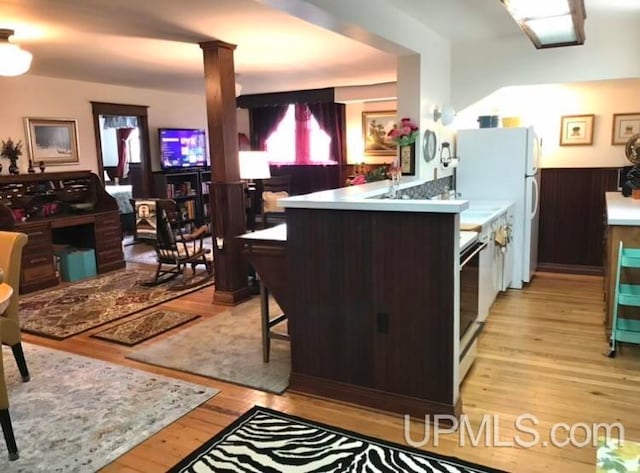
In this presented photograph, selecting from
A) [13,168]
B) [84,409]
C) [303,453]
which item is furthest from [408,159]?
[13,168]

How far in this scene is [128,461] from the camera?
246cm

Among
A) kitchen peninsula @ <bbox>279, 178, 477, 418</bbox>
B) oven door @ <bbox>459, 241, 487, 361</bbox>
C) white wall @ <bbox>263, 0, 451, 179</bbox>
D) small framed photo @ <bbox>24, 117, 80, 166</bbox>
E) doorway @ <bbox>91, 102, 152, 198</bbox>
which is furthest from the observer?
doorway @ <bbox>91, 102, 152, 198</bbox>

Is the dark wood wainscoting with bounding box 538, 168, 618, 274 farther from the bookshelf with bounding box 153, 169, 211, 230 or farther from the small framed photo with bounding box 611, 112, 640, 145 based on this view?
the bookshelf with bounding box 153, 169, 211, 230

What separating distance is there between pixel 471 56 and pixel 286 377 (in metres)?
3.80

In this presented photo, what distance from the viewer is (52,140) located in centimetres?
679

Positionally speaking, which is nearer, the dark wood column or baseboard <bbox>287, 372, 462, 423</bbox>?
baseboard <bbox>287, 372, 462, 423</bbox>

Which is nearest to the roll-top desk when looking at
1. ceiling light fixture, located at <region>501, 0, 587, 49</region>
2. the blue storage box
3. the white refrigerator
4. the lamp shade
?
the blue storage box

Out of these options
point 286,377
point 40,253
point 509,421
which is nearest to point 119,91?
point 40,253

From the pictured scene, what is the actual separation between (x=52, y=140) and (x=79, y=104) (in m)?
0.69

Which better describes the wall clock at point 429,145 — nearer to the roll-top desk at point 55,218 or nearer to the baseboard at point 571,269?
the baseboard at point 571,269

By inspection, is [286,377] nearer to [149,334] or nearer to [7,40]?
[149,334]

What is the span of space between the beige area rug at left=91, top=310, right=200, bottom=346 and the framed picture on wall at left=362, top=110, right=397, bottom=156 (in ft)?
17.5

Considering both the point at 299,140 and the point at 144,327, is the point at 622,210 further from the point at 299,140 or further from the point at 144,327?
the point at 299,140

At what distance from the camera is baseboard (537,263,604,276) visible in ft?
18.6
